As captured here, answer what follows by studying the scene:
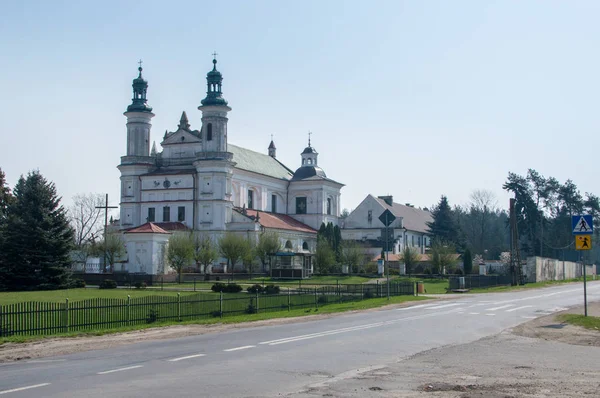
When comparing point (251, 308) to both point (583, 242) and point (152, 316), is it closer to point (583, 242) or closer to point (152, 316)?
point (152, 316)

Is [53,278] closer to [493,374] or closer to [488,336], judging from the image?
[488,336]

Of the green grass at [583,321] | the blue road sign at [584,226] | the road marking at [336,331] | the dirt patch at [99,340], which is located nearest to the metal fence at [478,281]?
the road marking at [336,331]

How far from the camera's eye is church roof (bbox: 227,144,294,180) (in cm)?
9079

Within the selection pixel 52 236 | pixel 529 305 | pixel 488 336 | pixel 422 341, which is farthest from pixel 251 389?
pixel 52 236

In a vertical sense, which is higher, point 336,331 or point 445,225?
point 445,225

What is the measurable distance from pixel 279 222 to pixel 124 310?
207ft

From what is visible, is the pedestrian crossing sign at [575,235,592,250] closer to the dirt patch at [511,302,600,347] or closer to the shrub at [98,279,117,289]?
the dirt patch at [511,302,600,347]

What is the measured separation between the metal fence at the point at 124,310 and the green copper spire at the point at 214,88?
49261 millimetres

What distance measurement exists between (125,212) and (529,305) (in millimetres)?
58765

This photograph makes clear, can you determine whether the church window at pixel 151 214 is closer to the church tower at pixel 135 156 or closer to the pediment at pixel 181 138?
the church tower at pixel 135 156

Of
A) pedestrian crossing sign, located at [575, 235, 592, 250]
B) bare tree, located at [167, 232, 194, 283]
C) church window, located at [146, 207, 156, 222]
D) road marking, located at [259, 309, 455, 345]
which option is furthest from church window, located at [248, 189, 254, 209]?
pedestrian crossing sign, located at [575, 235, 592, 250]

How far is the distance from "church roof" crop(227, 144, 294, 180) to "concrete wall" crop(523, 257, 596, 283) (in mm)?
37216

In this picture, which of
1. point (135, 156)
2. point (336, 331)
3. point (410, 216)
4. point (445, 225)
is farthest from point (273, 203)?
point (336, 331)

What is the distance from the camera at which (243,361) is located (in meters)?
14.4
